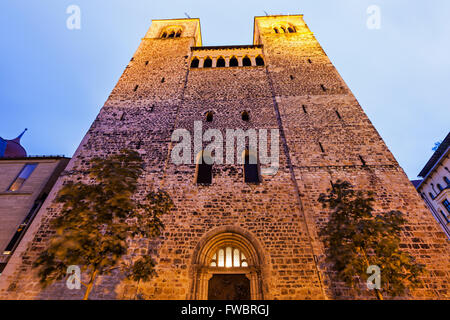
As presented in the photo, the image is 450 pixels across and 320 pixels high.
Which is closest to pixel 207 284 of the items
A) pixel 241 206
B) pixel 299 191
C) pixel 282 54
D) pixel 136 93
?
pixel 241 206

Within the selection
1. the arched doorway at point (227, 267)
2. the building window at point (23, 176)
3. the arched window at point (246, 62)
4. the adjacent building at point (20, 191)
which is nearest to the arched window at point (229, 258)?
the arched doorway at point (227, 267)

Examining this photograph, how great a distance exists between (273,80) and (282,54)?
426 cm

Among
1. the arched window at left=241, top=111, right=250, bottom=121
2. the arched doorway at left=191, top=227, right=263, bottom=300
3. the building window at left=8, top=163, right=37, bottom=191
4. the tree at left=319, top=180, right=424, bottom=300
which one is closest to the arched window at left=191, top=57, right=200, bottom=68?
the arched window at left=241, top=111, right=250, bottom=121

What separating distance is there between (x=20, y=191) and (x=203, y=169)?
1013cm

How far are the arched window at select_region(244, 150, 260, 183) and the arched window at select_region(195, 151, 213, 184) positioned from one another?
1854mm

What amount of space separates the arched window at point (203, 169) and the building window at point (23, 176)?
33.5 feet

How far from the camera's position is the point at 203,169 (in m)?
10.9

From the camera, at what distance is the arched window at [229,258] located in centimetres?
838

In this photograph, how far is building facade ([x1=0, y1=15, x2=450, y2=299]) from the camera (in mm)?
7516

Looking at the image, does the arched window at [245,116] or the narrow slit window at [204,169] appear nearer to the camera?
the narrow slit window at [204,169]

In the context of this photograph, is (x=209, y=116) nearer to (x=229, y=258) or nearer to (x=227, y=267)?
(x=229, y=258)

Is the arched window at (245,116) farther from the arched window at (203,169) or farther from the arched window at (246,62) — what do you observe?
the arched window at (246,62)

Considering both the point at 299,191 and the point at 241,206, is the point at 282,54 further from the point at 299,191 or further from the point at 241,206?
the point at 241,206

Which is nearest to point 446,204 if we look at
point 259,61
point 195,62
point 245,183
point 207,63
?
point 259,61
